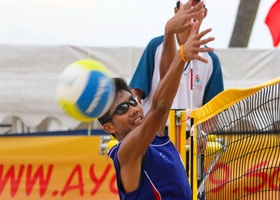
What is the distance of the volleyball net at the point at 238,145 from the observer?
416 centimetres

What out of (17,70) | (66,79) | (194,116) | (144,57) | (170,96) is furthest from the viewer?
(17,70)

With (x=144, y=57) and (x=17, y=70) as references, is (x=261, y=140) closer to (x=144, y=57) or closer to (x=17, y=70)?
(x=144, y=57)

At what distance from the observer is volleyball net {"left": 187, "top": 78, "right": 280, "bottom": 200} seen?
4.16 m

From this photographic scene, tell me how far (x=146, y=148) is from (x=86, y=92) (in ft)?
1.44

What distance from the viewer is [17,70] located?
801cm

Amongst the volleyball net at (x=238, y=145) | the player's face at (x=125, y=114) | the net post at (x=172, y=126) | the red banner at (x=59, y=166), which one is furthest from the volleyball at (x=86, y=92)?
the red banner at (x=59, y=166)

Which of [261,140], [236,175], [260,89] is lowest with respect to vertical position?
[236,175]

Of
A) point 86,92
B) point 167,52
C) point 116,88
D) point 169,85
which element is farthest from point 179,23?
point 167,52

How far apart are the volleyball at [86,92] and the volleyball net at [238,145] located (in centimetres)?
92

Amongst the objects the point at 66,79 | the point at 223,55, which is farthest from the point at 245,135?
the point at 223,55

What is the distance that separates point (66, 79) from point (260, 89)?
1.17 metres

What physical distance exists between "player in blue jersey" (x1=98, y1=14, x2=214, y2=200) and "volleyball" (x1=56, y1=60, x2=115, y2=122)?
13 cm

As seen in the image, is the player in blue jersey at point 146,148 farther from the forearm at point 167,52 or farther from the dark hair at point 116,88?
the forearm at point 167,52

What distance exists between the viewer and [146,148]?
11.9 ft
